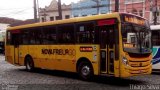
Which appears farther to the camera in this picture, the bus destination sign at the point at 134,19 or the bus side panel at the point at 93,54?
the bus side panel at the point at 93,54

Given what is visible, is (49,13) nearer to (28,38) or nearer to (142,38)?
(28,38)

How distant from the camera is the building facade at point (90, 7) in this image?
48.1 metres

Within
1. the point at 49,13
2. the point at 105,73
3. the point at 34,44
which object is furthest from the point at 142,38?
the point at 49,13

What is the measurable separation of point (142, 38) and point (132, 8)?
1248 inches

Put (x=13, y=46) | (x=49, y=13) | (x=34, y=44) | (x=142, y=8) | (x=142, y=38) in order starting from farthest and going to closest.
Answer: (x=49, y=13) → (x=142, y=8) → (x=13, y=46) → (x=34, y=44) → (x=142, y=38)

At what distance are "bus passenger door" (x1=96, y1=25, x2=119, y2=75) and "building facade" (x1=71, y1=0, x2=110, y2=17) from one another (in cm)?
3079

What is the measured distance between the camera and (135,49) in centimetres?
1430

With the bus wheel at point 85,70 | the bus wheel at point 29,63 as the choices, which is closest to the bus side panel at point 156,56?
the bus wheel at point 85,70

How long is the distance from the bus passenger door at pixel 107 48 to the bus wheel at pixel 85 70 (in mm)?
764

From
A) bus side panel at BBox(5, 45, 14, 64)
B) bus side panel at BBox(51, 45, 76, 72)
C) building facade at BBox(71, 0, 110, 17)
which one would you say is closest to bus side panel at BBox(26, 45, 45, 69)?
bus side panel at BBox(51, 45, 76, 72)

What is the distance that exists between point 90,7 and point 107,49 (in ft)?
118

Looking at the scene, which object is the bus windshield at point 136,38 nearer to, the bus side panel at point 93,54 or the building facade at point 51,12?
the bus side panel at point 93,54

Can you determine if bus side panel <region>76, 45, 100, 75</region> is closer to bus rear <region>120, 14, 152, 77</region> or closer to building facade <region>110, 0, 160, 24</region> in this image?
bus rear <region>120, 14, 152, 77</region>

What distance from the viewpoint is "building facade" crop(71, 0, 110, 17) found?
48.1 metres
